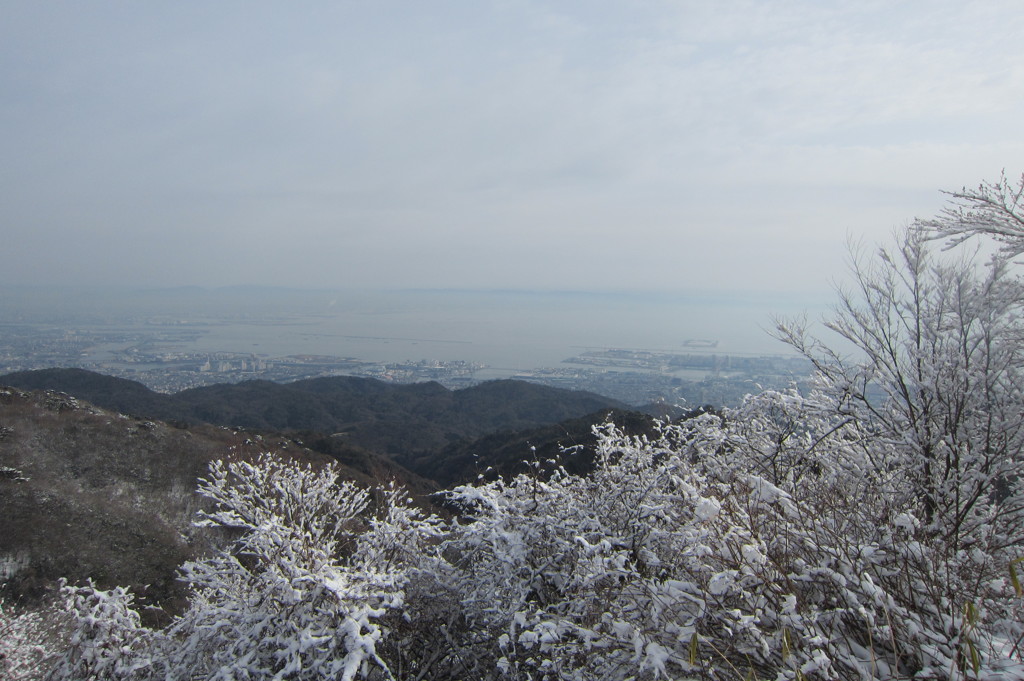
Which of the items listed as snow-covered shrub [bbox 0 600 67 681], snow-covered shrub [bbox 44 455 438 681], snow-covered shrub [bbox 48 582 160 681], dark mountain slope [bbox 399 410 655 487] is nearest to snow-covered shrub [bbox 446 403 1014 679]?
snow-covered shrub [bbox 44 455 438 681]

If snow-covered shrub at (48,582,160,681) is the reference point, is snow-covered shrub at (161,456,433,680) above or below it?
above

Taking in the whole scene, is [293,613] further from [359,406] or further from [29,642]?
[359,406]

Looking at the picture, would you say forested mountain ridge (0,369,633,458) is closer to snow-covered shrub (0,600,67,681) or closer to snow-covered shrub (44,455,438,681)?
snow-covered shrub (0,600,67,681)

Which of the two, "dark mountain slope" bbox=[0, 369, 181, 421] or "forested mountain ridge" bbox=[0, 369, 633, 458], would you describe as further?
"forested mountain ridge" bbox=[0, 369, 633, 458]

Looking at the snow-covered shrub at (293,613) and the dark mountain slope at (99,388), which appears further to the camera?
the dark mountain slope at (99,388)

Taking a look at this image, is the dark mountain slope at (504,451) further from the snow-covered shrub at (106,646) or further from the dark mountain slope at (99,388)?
the dark mountain slope at (99,388)

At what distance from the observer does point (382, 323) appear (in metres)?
132

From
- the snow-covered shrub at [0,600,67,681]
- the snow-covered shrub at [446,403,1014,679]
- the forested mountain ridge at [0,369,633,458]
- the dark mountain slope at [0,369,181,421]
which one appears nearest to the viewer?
the snow-covered shrub at [446,403,1014,679]

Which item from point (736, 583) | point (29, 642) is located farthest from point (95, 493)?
point (736, 583)

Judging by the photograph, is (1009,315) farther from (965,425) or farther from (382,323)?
(382,323)

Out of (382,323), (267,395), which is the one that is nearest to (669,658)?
(267,395)

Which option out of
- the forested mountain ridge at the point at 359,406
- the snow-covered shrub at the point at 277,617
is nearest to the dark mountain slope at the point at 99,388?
the forested mountain ridge at the point at 359,406

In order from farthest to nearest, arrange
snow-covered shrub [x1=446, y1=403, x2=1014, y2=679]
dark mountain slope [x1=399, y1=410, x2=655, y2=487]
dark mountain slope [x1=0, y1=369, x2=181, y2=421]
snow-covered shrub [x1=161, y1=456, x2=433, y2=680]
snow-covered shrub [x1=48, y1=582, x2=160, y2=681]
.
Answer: dark mountain slope [x1=0, y1=369, x2=181, y2=421], dark mountain slope [x1=399, y1=410, x2=655, y2=487], snow-covered shrub [x1=48, y1=582, x2=160, y2=681], snow-covered shrub [x1=161, y1=456, x2=433, y2=680], snow-covered shrub [x1=446, y1=403, x2=1014, y2=679]

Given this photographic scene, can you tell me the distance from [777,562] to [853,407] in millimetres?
4752
